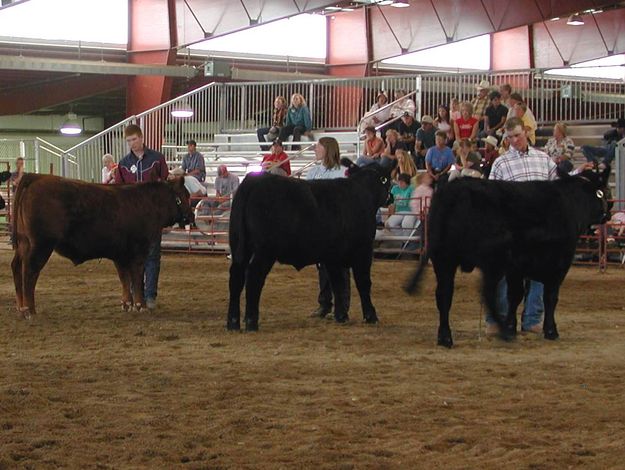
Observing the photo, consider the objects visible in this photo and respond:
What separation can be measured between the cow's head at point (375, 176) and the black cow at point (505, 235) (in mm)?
1766

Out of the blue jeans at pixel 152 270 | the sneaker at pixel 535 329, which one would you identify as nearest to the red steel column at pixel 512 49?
the blue jeans at pixel 152 270

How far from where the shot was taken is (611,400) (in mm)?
6422

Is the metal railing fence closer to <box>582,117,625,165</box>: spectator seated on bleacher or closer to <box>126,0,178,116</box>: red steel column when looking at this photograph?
<box>582,117,625,165</box>: spectator seated on bleacher

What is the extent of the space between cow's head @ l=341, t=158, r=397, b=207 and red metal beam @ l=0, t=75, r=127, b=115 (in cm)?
2227

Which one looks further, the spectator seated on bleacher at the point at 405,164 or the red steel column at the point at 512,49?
the red steel column at the point at 512,49

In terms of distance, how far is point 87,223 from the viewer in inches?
413

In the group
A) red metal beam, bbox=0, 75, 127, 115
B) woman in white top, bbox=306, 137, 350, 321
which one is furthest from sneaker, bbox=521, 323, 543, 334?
red metal beam, bbox=0, 75, 127, 115

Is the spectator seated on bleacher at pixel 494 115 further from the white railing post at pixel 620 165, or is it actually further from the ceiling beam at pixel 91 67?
the ceiling beam at pixel 91 67

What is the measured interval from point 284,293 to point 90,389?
→ 6227 mm

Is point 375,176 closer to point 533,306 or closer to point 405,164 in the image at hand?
point 533,306

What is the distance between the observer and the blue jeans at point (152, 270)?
36.7 feet

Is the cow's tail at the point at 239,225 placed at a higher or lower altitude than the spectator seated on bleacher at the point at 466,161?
lower

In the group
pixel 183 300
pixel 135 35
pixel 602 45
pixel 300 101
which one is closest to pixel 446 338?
pixel 183 300

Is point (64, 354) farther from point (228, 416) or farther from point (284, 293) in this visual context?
point (284, 293)
